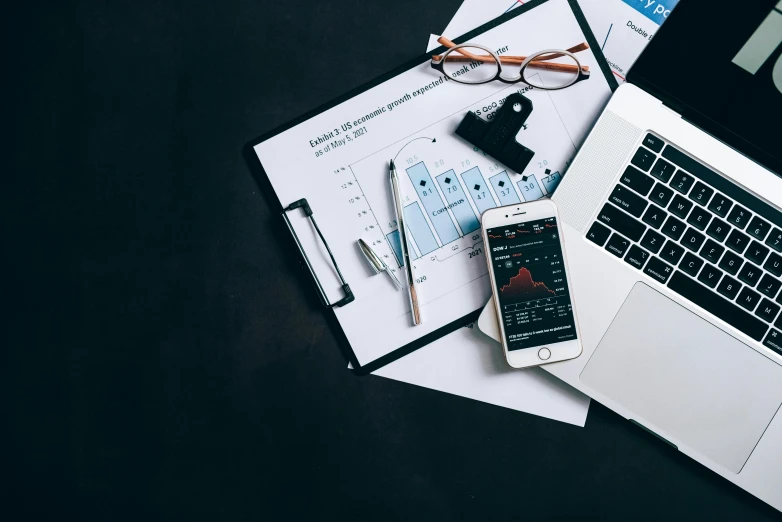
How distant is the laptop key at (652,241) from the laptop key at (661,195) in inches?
1.6

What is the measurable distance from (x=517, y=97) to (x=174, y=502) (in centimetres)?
79

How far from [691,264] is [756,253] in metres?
0.08

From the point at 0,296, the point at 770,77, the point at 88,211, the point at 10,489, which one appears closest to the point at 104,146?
the point at 88,211

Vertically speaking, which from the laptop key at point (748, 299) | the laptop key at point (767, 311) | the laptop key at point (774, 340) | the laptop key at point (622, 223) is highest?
the laptop key at point (622, 223)

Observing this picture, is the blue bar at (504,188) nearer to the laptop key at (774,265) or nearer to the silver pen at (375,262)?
A: the silver pen at (375,262)

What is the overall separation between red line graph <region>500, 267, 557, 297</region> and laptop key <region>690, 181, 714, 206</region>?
8.8 inches

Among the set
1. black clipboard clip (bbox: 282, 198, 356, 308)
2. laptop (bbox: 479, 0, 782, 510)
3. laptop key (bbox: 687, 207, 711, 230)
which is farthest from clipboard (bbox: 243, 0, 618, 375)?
laptop key (bbox: 687, 207, 711, 230)

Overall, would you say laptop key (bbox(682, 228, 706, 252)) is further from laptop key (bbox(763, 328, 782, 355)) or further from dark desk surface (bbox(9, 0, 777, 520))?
dark desk surface (bbox(9, 0, 777, 520))

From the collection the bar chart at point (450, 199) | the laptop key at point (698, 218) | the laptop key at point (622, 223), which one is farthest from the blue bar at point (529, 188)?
the laptop key at point (698, 218)

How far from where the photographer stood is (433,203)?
2.85 feet

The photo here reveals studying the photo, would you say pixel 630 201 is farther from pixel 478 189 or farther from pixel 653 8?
pixel 653 8

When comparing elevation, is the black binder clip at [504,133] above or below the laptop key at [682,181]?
above

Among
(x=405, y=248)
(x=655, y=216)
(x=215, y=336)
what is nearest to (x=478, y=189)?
(x=405, y=248)

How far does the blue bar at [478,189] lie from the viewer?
0.87 meters
